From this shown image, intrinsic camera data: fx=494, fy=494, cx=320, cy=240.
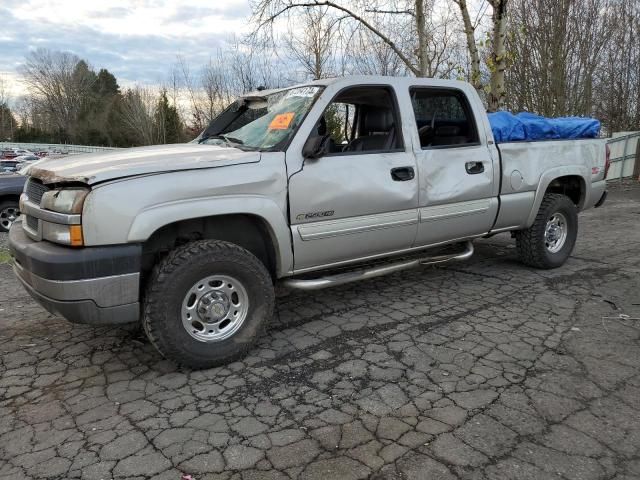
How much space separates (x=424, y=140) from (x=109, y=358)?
10.8ft

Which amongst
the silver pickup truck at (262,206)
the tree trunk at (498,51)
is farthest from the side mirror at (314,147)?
the tree trunk at (498,51)

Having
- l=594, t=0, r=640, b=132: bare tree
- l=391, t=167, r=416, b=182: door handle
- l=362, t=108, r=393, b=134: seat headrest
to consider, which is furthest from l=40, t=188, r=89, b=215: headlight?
l=594, t=0, r=640, b=132: bare tree

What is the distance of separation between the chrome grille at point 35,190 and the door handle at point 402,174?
8.25 feet

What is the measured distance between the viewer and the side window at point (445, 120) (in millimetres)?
4629

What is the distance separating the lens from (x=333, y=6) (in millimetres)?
12867

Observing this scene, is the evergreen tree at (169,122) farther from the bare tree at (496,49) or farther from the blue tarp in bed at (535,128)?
the blue tarp in bed at (535,128)

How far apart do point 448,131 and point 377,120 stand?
765 millimetres

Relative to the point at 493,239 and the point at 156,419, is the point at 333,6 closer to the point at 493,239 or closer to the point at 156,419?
the point at 493,239

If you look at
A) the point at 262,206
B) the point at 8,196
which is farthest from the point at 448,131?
the point at 8,196

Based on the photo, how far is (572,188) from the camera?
5.88 metres

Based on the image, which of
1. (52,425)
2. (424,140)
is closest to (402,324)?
(424,140)

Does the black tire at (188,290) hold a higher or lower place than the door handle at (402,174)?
lower

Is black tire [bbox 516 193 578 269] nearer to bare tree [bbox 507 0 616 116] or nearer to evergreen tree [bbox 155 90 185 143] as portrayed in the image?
bare tree [bbox 507 0 616 116]

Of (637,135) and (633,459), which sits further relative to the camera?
(637,135)
